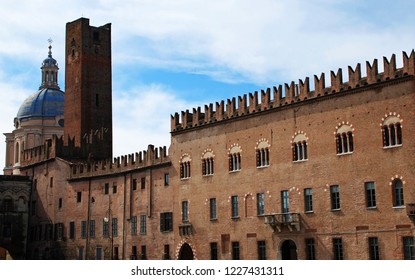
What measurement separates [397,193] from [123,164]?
2491 centimetres

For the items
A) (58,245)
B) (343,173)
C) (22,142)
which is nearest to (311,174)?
(343,173)

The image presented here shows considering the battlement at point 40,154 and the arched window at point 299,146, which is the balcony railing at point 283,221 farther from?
Answer: the battlement at point 40,154

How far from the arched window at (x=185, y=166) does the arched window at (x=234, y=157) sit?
13.9 feet

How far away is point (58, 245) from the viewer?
190 feet

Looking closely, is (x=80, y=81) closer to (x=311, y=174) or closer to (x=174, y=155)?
(x=174, y=155)

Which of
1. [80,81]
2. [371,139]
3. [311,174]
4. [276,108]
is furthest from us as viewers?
[80,81]

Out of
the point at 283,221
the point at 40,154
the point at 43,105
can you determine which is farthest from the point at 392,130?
the point at 43,105

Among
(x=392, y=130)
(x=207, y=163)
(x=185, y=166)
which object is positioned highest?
(x=185, y=166)

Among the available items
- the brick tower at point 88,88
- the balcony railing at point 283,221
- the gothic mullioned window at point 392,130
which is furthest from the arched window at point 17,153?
the gothic mullioned window at point 392,130

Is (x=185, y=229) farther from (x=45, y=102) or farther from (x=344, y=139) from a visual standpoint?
(x=45, y=102)

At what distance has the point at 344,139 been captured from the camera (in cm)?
3700

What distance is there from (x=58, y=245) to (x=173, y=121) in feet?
55.3

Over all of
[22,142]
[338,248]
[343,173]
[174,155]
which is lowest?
[338,248]

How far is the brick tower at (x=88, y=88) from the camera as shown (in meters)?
62.8
